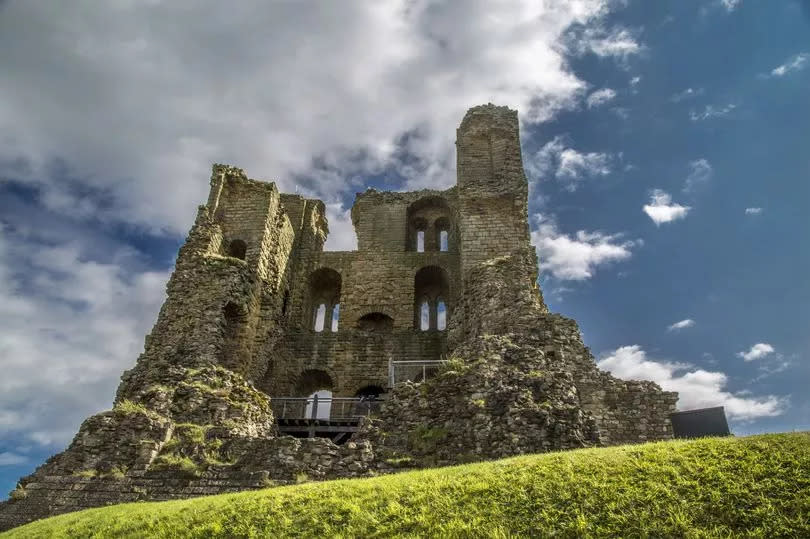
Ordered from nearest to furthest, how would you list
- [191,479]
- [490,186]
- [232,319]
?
[191,479] < [232,319] < [490,186]

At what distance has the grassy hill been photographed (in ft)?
20.0

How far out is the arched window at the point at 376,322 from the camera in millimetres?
24308

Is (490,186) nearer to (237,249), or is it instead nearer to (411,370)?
(411,370)

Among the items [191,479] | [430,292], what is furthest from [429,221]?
[191,479]

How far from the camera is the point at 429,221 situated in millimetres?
28625

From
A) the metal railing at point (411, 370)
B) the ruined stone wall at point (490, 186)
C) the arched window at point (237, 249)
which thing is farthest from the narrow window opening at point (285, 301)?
the ruined stone wall at point (490, 186)

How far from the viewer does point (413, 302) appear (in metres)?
23.9

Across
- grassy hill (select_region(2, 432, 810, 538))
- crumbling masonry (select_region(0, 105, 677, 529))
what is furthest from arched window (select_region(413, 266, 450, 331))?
grassy hill (select_region(2, 432, 810, 538))

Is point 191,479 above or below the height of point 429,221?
below

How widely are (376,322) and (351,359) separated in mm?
3328

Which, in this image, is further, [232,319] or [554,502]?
[232,319]

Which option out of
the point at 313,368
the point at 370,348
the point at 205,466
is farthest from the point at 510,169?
the point at 205,466

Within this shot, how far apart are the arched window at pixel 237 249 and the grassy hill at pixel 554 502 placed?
41.5ft

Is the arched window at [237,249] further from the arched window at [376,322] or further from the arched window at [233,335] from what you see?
the arched window at [376,322]
